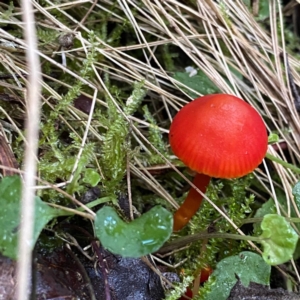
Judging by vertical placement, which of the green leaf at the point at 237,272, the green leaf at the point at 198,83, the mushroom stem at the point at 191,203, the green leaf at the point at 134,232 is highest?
the green leaf at the point at 198,83

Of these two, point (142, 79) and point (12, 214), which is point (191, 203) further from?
point (12, 214)

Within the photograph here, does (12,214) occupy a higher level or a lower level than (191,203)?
higher


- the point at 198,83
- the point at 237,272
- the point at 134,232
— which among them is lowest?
the point at 237,272

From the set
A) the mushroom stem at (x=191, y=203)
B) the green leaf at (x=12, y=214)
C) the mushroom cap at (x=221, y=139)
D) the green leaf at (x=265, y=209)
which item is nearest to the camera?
the green leaf at (x=12, y=214)

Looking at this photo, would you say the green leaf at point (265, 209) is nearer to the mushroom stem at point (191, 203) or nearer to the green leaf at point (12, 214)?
the mushroom stem at point (191, 203)

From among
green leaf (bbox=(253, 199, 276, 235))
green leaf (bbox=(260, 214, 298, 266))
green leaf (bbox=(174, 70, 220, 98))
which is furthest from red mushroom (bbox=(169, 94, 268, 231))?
green leaf (bbox=(174, 70, 220, 98))

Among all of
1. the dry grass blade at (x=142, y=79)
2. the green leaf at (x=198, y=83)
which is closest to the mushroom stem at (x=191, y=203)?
the dry grass blade at (x=142, y=79)

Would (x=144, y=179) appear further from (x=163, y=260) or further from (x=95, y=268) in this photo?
(x=95, y=268)

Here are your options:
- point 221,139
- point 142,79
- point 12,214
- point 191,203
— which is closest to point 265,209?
point 191,203
